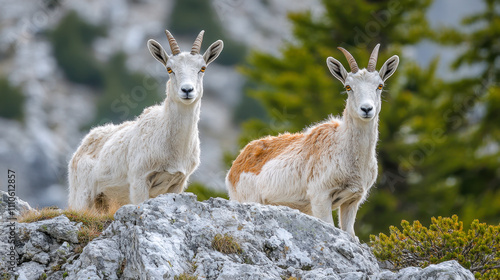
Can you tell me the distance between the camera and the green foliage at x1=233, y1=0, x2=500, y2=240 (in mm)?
27422

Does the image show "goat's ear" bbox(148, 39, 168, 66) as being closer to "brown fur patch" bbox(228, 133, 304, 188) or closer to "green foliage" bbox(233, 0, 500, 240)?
"brown fur patch" bbox(228, 133, 304, 188)

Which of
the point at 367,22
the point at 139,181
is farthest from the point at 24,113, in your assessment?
the point at 139,181

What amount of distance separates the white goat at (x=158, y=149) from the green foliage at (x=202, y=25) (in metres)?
80.5

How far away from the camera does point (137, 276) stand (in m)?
7.72

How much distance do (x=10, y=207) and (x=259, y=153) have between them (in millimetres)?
4915

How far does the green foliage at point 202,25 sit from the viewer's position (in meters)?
94.9

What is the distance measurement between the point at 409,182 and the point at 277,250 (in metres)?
21.8

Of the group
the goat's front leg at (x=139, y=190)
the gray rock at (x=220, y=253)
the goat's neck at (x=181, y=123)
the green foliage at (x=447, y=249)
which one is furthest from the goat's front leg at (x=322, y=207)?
the goat's front leg at (x=139, y=190)

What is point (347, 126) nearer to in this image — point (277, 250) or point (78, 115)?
point (277, 250)

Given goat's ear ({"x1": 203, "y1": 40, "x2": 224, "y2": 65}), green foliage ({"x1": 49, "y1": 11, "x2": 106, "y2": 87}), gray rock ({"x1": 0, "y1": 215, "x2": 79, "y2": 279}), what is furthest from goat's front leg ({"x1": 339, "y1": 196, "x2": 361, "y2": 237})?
green foliage ({"x1": 49, "y1": 11, "x2": 106, "y2": 87})

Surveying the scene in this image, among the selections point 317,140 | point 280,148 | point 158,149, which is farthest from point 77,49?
point 158,149

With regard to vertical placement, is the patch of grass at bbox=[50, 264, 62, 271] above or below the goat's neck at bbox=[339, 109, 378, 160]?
below

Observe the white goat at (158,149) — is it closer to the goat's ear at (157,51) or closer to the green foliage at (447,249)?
the goat's ear at (157,51)

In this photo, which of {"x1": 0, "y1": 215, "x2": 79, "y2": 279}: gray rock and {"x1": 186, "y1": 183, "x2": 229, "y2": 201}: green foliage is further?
{"x1": 186, "y1": 183, "x2": 229, "y2": 201}: green foliage
